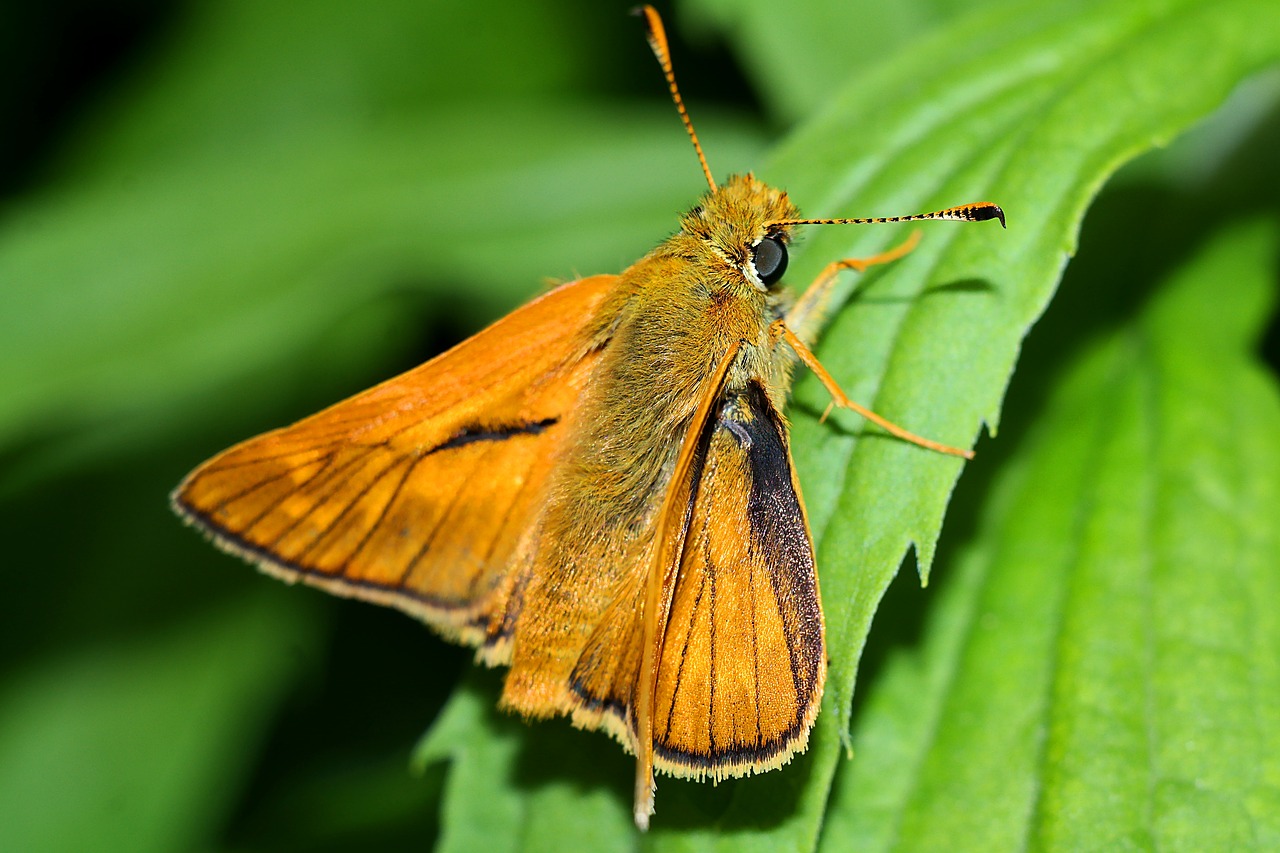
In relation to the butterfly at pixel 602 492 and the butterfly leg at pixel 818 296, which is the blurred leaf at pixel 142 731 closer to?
the butterfly at pixel 602 492

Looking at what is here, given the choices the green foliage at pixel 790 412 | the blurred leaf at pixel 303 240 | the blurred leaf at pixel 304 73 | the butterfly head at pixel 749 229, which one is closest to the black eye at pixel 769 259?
the butterfly head at pixel 749 229

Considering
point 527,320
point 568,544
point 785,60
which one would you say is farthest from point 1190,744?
point 785,60

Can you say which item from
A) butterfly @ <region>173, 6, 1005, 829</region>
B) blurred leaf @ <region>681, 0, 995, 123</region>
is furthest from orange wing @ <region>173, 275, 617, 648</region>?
blurred leaf @ <region>681, 0, 995, 123</region>

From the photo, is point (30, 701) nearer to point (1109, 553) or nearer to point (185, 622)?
point (185, 622)

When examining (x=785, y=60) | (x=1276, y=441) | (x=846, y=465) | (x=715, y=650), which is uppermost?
(x=785, y=60)

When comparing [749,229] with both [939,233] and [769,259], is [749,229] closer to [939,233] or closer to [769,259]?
[769,259]

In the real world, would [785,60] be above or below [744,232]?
above
